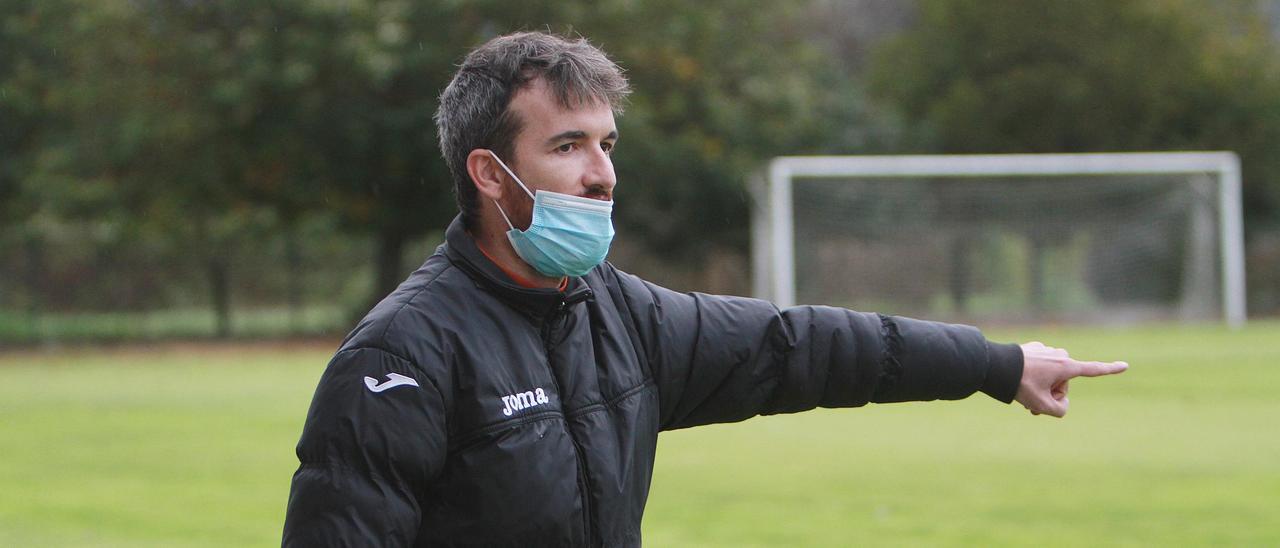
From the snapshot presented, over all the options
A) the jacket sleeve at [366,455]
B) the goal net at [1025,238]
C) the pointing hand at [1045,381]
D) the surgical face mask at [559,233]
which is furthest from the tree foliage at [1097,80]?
the jacket sleeve at [366,455]

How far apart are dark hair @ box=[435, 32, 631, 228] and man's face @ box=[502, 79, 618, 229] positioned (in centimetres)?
2

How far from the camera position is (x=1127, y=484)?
29.0 ft

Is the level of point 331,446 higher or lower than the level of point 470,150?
lower

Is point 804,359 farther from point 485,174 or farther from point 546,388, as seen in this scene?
point 485,174

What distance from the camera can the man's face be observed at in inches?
117

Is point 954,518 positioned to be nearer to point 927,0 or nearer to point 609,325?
point 609,325

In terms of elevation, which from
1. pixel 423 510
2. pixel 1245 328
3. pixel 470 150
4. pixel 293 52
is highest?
pixel 293 52

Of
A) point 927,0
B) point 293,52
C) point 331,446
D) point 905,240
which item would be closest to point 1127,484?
point 331,446

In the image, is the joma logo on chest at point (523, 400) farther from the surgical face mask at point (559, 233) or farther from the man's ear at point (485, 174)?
the man's ear at point (485, 174)

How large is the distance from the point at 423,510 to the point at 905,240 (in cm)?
2753

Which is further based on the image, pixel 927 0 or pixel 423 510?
pixel 927 0

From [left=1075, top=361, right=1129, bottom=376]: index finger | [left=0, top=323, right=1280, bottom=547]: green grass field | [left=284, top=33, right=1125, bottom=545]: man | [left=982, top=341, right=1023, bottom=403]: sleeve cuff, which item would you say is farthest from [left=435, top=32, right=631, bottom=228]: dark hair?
[left=0, top=323, right=1280, bottom=547]: green grass field

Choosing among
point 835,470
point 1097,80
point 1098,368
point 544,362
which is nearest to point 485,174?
point 544,362

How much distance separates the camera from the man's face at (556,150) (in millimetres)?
2975
